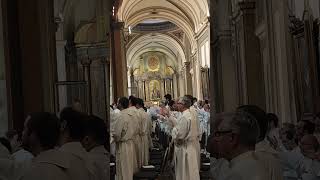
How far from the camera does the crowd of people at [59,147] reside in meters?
3.29

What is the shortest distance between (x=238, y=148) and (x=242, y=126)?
0.12 meters

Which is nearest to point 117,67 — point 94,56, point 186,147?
point 186,147

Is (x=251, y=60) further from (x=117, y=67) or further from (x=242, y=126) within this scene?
(x=242, y=126)

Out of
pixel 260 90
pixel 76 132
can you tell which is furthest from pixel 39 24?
pixel 260 90

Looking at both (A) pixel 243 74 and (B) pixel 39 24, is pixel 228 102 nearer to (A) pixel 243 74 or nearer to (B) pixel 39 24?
(A) pixel 243 74

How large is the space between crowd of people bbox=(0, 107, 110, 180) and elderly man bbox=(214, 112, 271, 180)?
2.63 ft

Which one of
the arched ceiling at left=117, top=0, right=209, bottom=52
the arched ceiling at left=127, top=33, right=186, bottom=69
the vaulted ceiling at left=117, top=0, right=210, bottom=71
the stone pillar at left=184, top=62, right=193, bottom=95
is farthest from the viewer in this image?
the arched ceiling at left=127, top=33, right=186, bottom=69

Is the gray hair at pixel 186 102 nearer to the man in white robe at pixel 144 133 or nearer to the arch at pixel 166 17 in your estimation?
the man in white robe at pixel 144 133

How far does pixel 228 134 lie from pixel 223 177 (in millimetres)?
224

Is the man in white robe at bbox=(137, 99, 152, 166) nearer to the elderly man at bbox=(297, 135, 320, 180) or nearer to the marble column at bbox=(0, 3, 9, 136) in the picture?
the marble column at bbox=(0, 3, 9, 136)

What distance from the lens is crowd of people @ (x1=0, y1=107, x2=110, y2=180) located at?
3.29 m

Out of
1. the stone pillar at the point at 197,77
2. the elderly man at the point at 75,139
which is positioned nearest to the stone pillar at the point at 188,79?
the stone pillar at the point at 197,77

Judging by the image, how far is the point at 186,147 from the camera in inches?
501

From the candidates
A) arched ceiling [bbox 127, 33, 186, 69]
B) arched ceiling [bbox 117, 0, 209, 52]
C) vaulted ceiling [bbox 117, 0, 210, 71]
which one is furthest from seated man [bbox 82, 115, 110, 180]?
arched ceiling [bbox 127, 33, 186, 69]
